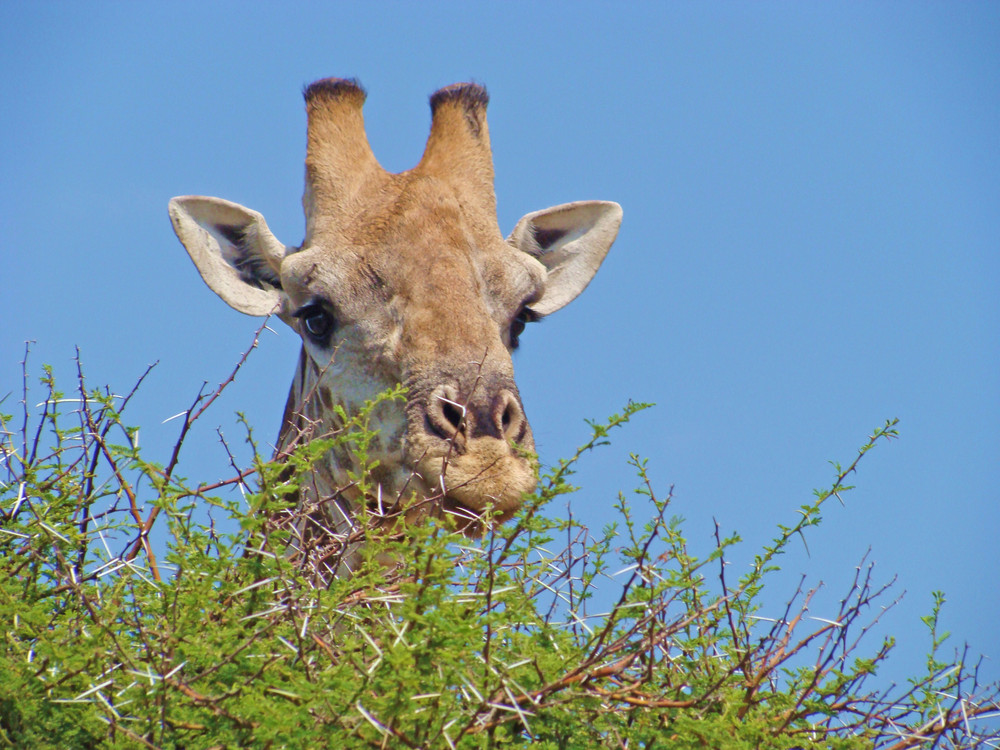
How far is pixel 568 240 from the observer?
21.9 ft

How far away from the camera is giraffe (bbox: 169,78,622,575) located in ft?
14.8

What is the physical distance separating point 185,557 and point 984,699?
229cm

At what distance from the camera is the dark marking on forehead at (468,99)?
666cm

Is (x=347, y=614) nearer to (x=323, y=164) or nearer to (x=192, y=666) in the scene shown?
(x=192, y=666)

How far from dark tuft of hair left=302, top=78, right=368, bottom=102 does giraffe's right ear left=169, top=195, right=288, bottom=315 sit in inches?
37.0

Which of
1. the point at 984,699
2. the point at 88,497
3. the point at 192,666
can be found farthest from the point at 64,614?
the point at 984,699

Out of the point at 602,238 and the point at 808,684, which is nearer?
the point at 808,684

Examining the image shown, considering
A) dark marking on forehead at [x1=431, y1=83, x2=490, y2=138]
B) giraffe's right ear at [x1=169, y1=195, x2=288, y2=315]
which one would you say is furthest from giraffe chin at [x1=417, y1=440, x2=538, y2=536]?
dark marking on forehead at [x1=431, y1=83, x2=490, y2=138]

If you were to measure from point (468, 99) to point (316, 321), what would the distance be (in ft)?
6.69

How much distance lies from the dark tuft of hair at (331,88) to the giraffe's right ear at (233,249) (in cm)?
94

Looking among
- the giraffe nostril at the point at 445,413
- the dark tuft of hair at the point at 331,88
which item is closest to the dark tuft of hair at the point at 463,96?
the dark tuft of hair at the point at 331,88

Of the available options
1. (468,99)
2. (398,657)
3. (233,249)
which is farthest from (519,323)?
(398,657)

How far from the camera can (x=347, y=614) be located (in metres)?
2.91

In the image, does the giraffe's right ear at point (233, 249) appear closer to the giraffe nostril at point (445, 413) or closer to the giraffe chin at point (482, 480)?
the giraffe nostril at point (445, 413)
